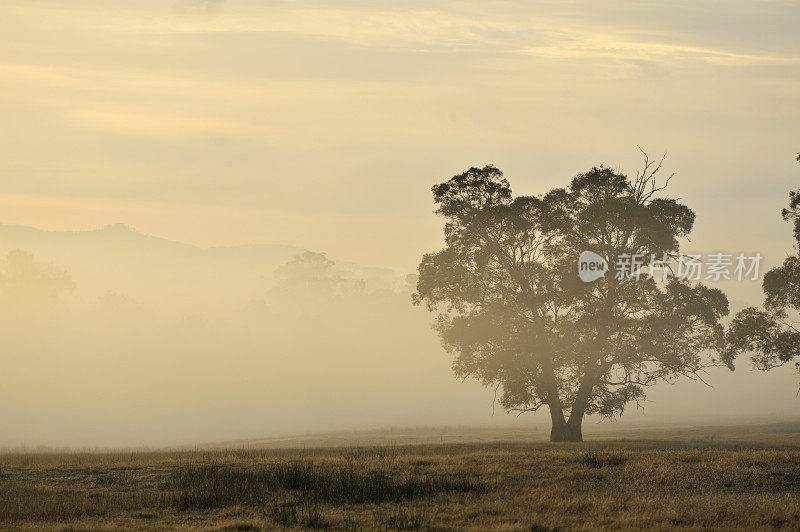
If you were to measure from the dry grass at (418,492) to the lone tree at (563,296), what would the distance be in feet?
50.9

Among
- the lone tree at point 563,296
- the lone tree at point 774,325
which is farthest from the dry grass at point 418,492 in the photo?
the lone tree at point 774,325

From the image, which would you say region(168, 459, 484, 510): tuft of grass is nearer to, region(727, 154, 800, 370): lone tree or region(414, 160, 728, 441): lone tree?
region(414, 160, 728, 441): lone tree

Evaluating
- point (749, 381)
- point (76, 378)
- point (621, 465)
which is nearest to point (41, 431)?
point (76, 378)

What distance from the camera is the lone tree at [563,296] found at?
42.3 meters

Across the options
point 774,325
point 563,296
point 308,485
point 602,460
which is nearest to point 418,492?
point 308,485

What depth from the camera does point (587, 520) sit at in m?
17.4

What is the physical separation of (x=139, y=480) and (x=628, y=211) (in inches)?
1075

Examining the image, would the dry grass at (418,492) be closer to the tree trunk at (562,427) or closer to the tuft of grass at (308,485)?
the tuft of grass at (308,485)

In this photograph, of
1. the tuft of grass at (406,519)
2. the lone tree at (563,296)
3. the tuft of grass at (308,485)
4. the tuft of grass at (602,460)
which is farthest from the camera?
the lone tree at (563,296)

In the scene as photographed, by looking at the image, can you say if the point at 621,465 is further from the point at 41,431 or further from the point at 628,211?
the point at 41,431

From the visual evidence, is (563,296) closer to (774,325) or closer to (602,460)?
(774,325)

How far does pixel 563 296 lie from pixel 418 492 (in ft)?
76.2

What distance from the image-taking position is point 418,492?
21062mm

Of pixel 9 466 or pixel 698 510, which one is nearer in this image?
pixel 698 510
